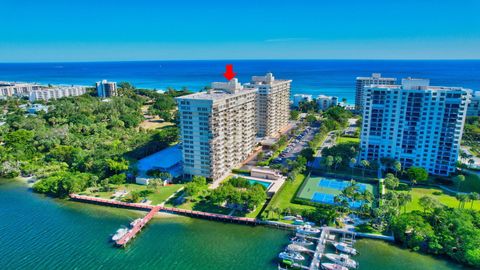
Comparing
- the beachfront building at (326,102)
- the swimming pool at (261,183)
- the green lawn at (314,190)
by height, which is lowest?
the green lawn at (314,190)

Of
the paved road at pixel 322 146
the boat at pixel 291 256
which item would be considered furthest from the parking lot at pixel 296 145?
the boat at pixel 291 256

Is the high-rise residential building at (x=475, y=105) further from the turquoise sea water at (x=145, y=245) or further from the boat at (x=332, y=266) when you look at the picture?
the boat at (x=332, y=266)

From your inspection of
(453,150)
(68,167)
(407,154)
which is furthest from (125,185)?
(453,150)

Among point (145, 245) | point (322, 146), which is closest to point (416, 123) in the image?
point (322, 146)

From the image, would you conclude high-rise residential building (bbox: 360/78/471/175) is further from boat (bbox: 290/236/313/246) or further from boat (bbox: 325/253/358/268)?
boat (bbox: 325/253/358/268)

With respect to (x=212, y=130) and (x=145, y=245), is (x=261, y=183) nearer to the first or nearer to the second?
(x=212, y=130)

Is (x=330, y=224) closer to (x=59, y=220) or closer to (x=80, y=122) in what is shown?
(x=59, y=220)

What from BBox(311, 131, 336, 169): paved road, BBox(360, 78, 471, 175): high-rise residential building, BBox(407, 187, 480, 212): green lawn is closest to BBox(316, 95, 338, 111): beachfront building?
BBox(311, 131, 336, 169): paved road
